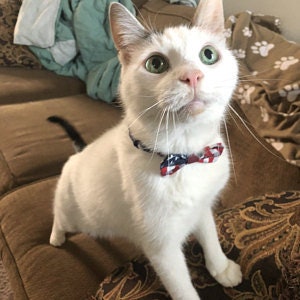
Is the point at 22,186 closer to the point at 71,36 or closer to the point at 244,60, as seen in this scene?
the point at 244,60

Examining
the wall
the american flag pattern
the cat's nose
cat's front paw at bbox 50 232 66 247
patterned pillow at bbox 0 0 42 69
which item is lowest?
cat's front paw at bbox 50 232 66 247

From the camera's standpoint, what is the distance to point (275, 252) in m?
0.78

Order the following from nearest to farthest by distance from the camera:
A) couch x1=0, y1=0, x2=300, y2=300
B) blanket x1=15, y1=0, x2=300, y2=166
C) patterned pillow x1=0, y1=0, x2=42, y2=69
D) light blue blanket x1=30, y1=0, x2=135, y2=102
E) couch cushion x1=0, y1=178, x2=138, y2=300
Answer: couch x1=0, y1=0, x2=300, y2=300 → couch cushion x1=0, y1=178, x2=138, y2=300 → blanket x1=15, y1=0, x2=300, y2=166 → light blue blanket x1=30, y1=0, x2=135, y2=102 → patterned pillow x1=0, y1=0, x2=42, y2=69

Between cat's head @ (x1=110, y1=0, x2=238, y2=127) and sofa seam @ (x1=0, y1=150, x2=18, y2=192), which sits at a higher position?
cat's head @ (x1=110, y1=0, x2=238, y2=127)

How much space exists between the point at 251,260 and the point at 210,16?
22.2 inches

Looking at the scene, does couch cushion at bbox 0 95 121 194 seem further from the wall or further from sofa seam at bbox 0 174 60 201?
the wall

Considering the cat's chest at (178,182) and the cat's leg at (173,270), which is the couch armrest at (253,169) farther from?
the cat's leg at (173,270)

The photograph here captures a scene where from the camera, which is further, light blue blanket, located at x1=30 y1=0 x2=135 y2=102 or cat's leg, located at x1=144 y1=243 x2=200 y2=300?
Answer: light blue blanket, located at x1=30 y1=0 x2=135 y2=102

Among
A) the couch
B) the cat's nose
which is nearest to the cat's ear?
the cat's nose

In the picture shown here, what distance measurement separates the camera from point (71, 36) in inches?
83.5

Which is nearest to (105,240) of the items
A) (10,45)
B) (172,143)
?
(172,143)

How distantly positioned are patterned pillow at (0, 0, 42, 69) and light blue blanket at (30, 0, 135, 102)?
0.07 meters

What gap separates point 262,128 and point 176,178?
0.47 m

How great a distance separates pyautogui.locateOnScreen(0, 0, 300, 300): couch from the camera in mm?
813
